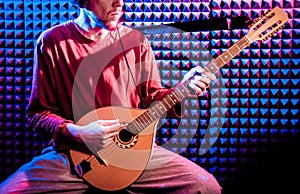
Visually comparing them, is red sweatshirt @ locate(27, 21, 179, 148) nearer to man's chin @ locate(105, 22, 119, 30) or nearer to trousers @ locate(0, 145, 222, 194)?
man's chin @ locate(105, 22, 119, 30)

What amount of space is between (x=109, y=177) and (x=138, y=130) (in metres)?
0.34

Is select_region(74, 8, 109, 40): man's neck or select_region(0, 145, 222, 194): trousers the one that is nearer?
select_region(0, 145, 222, 194): trousers

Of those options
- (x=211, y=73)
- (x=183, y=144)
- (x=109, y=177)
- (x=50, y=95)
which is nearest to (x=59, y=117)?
(x=50, y=95)

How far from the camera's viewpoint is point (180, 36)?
3045mm

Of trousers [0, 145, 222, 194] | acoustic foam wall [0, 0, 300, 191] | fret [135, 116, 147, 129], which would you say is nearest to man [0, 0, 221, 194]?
trousers [0, 145, 222, 194]

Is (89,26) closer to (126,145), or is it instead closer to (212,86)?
(126,145)

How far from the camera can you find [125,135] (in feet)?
7.09

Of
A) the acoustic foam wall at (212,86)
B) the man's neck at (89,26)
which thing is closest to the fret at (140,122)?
the man's neck at (89,26)

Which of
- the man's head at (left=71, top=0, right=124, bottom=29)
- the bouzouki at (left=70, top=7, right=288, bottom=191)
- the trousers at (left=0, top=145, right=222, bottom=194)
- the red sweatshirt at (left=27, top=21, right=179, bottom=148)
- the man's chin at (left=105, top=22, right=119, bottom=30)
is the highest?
the man's head at (left=71, top=0, right=124, bottom=29)

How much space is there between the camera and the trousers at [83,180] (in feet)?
6.37

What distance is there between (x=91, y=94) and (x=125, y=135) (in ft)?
1.20

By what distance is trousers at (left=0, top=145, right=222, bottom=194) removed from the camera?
194 centimetres

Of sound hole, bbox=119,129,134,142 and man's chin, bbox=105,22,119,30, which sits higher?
man's chin, bbox=105,22,119,30

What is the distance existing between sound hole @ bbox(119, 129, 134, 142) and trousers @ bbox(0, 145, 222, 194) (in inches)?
7.9
